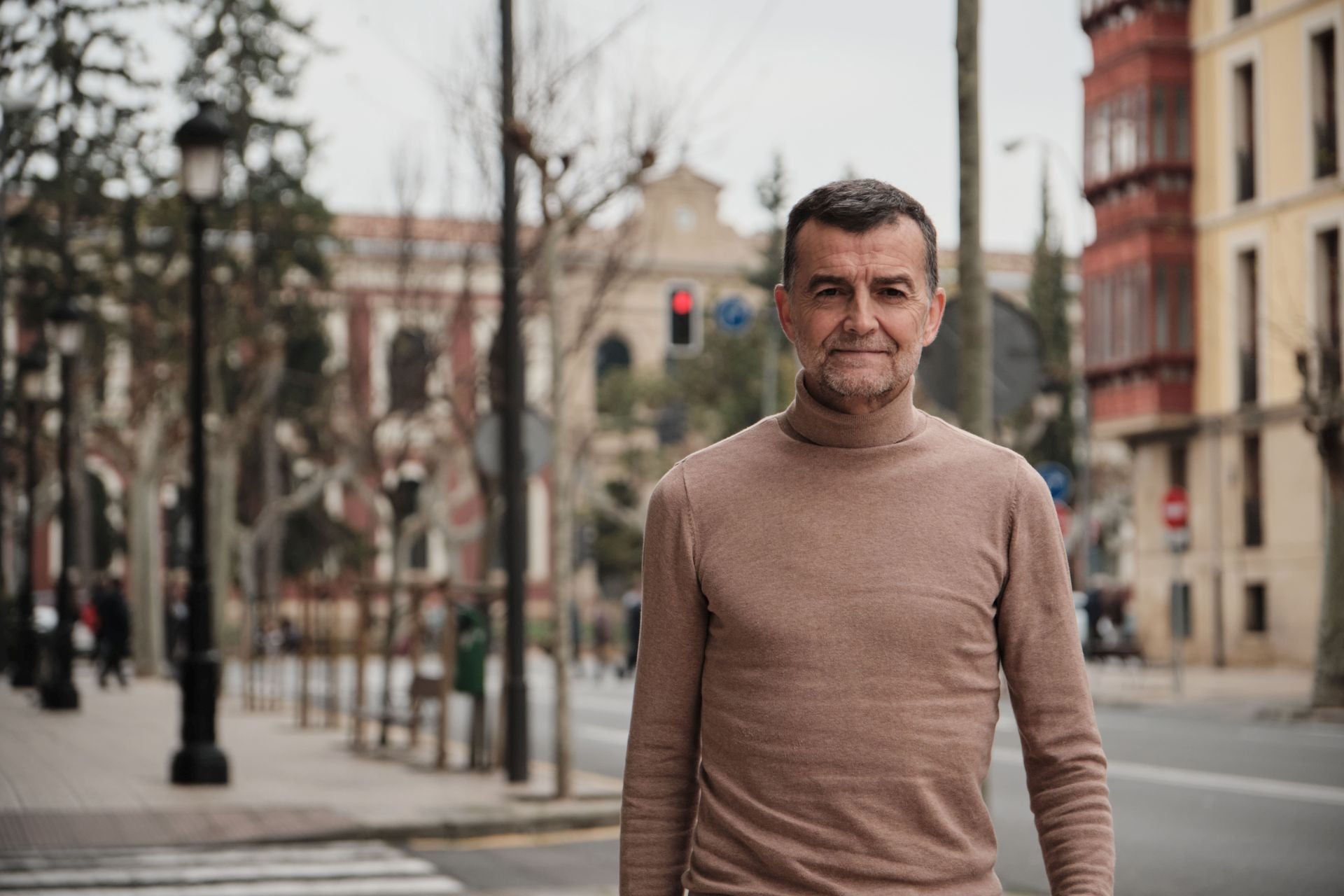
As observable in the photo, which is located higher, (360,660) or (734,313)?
(734,313)

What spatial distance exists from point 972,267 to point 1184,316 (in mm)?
34342

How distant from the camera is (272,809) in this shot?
45.1 feet

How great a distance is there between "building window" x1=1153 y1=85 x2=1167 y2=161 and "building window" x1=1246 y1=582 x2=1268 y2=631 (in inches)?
343

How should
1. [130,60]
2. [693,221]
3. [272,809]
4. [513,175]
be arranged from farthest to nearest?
[693,221] < [130,60] < [513,175] < [272,809]

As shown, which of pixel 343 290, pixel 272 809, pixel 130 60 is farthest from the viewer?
pixel 343 290

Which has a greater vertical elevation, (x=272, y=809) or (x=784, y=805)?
(x=784, y=805)

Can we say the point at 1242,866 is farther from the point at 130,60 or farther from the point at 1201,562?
the point at 1201,562

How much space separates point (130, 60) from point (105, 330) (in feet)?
31.4

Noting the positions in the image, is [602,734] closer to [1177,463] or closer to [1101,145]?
[1177,463]

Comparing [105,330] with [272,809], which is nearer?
[272,809]

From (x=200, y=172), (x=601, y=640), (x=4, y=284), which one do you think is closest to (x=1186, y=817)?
(x=200, y=172)

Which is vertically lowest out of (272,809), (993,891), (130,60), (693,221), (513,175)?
(272,809)

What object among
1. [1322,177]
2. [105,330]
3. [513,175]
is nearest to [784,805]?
[513,175]

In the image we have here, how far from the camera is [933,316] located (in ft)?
10.2
